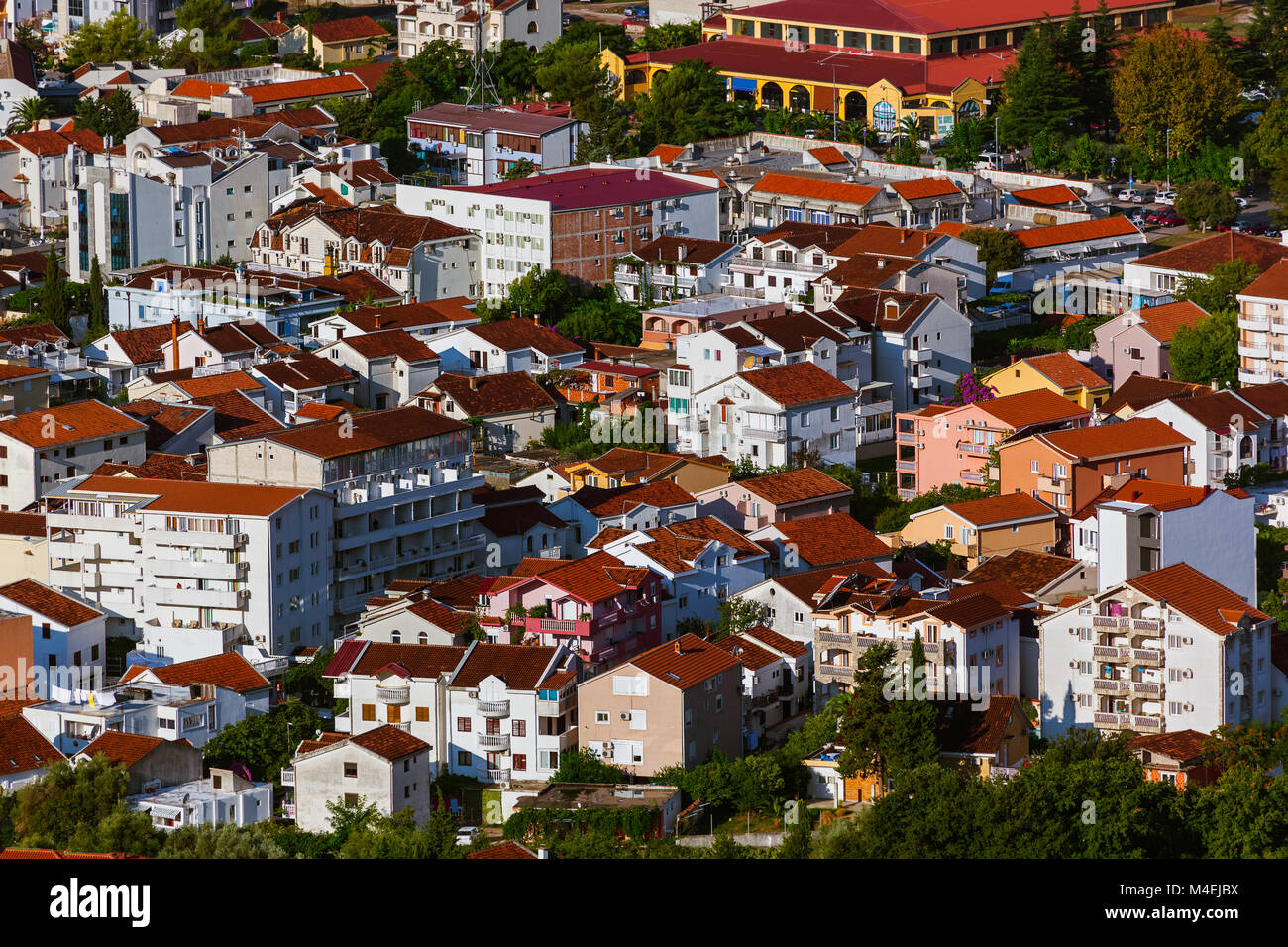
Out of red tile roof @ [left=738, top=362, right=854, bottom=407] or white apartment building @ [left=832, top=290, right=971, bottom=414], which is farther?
white apartment building @ [left=832, top=290, right=971, bottom=414]

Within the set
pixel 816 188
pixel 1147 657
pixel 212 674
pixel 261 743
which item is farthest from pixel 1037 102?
pixel 261 743

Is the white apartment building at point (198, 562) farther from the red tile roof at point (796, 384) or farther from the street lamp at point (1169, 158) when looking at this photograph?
the street lamp at point (1169, 158)

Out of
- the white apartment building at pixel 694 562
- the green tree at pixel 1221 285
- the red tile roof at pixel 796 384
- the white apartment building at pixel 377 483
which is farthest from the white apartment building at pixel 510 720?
the green tree at pixel 1221 285

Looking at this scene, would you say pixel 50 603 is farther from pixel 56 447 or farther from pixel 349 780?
pixel 349 780

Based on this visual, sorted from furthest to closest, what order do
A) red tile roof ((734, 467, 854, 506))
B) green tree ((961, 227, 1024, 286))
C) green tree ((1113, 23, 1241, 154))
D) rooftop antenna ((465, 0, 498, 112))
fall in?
rooftop antenna ((465, 0, 498, 112)), green tree ((1113, 23, 1241, 154)), green tree ((961, 227, 1024, 286)), red tile roof ((734, 467, 854, 506))

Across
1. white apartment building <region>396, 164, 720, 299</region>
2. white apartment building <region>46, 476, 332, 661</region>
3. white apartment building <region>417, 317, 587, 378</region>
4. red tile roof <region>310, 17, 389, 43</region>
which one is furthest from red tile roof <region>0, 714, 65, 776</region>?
red tile roof <region>310, 17, 389, 43</region>

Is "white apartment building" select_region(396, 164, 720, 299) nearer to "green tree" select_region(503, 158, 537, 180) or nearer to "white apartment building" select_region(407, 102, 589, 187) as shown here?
"green tree" select_region(503, 158, 537, 180)
